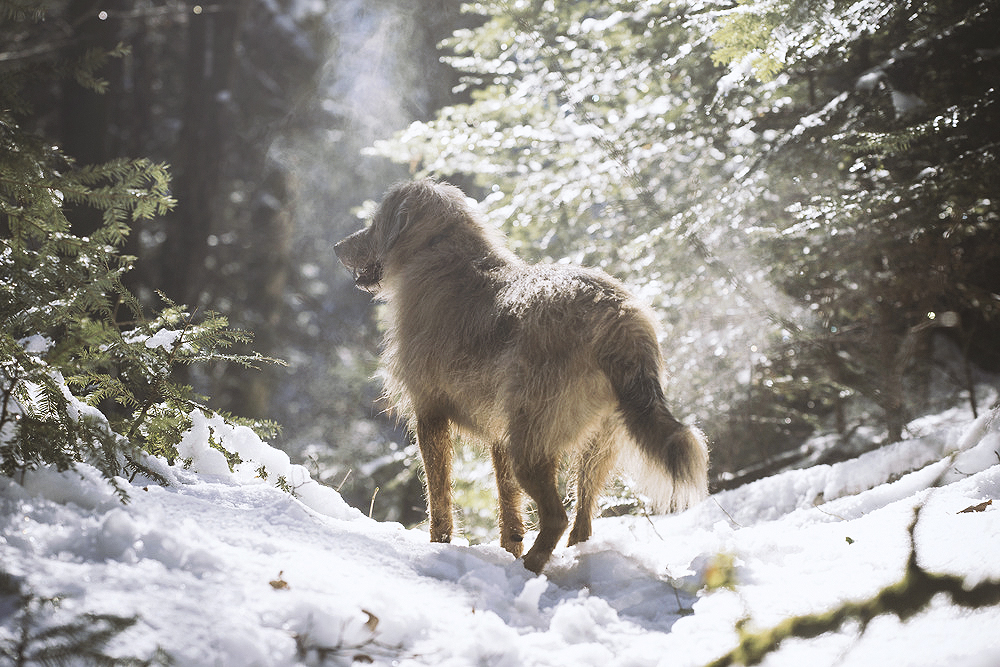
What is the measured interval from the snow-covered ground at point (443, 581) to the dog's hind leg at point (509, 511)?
1.22 ft

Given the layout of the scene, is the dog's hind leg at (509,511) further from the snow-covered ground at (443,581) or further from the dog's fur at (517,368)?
the snow-covered ground at (443,581)

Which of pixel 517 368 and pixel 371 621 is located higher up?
pixel 517 368

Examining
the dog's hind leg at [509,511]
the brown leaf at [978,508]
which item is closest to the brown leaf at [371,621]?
the dog's hind leg at [509,511]

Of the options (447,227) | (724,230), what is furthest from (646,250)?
(447,227)

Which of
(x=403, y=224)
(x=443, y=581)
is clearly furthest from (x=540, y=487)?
(x=403, y=224)

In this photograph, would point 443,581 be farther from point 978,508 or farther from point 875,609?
point 978,508

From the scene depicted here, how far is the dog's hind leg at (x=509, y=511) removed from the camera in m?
3.23

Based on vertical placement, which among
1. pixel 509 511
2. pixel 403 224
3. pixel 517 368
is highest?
pixel 403 224

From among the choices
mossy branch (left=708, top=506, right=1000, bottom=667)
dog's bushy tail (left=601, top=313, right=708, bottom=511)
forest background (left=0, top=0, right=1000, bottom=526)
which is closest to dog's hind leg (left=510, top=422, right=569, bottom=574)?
dog's bushy tail (left=601, top=313, right=708, bottom=511)

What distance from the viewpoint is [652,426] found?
8.02 feet

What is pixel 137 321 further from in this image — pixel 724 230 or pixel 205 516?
pixel 724 230

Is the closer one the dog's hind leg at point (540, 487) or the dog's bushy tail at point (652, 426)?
the dog's bushy tail at point (652, 426)

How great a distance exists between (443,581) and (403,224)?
2152mm

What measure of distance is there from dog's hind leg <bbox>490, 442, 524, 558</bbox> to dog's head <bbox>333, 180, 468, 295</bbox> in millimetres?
1275
